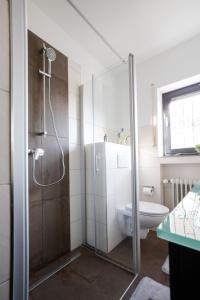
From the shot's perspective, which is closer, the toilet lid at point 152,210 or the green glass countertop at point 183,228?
the green glass countertop at point 183,228

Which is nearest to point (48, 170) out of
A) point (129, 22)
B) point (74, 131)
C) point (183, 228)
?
point (74, 131)

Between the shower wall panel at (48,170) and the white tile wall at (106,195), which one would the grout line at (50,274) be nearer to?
the shower wall panel at (48,170)

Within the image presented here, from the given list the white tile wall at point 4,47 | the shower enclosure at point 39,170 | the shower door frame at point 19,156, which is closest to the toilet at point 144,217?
the shower enclosure at point 39,170

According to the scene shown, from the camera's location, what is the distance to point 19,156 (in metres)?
0.71

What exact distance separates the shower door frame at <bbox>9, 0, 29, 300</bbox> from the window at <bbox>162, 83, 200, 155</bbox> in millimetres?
2133

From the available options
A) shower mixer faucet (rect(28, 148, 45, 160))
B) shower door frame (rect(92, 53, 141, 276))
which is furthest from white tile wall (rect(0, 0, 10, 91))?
shower door frame (rect(92, 53, 141, 276))

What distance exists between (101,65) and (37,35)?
108cm

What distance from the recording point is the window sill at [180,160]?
1.98m

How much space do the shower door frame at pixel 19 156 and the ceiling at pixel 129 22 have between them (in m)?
1.18

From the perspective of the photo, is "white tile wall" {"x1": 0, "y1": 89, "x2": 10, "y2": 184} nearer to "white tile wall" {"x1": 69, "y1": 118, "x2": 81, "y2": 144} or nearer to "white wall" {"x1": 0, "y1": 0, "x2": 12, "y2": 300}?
"white wall" {"x1": 0, "y1": 0, "x2": 12, "y2": 300}

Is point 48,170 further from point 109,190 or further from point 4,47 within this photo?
point 4,47

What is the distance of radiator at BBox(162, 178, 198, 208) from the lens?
6.78 feet

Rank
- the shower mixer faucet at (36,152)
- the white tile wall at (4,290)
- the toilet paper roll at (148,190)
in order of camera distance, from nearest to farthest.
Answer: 1. the white tile wall at (4,290)
2. the shower mixer faucet at (36,152)
3. the toilet paper roll at (148,190)

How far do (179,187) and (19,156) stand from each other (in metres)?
2.04
